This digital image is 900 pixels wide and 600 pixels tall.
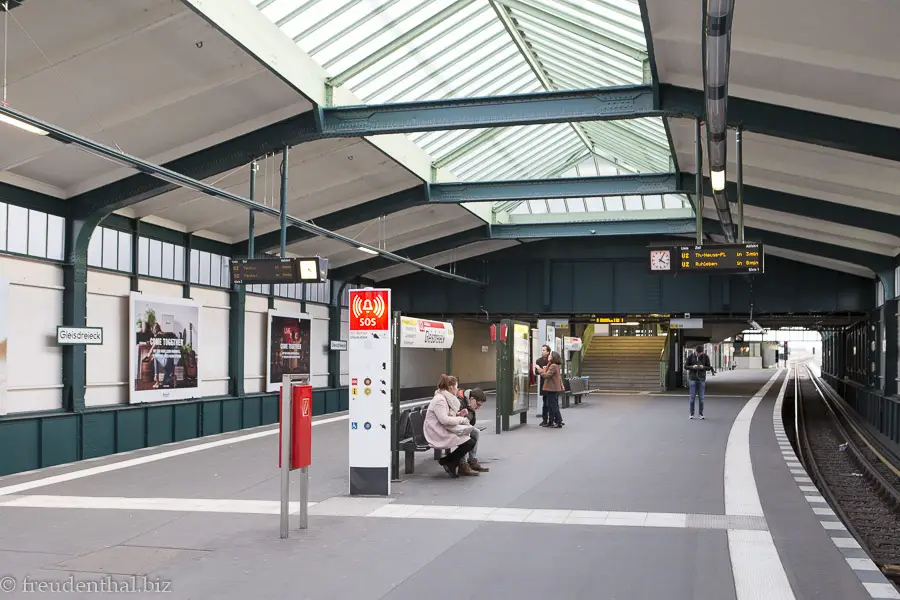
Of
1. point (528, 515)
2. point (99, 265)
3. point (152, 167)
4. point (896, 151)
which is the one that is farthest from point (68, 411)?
point (896, 151)

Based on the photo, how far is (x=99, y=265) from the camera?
1480 centimetres

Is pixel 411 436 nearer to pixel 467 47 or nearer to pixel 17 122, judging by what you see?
pixel 17 122

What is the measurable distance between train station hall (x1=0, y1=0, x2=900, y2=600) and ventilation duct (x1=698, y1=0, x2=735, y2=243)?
0.15ft

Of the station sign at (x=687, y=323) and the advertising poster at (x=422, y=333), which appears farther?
the station sign at (x=687, y=323)

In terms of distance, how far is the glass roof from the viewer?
11.9 meters

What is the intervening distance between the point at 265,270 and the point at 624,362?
27009mm

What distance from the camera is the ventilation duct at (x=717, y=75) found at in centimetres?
671

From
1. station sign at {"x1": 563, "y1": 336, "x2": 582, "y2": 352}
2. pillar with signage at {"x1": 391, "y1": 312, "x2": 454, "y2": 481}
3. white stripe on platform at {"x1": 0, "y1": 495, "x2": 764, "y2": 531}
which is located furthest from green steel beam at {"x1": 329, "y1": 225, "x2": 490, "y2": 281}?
white stripe on platform at {"x1": 0, "y1": 495, "x2": 764, "y2": 531}

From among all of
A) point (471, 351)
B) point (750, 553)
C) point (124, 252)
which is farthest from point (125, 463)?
point (471, 351)

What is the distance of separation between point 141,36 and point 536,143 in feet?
36.4

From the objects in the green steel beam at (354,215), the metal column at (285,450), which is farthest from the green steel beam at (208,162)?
the metal column at (285,450)

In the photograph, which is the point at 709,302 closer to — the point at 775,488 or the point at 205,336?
the point at 205,336

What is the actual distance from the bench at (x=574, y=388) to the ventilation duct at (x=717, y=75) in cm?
1122

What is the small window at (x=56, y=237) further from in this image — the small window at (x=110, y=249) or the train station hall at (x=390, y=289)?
the small window at (x=110, y=249)
